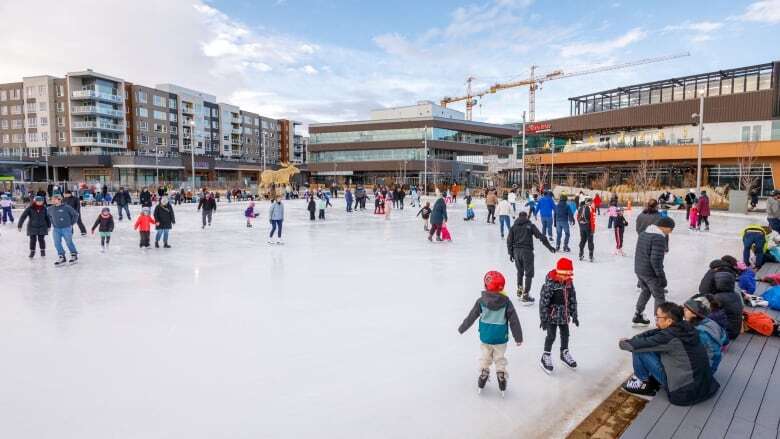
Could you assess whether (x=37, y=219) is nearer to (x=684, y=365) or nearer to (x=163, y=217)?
(x=163, y=217)

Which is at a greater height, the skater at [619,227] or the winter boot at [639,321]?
the skater at [619,227]

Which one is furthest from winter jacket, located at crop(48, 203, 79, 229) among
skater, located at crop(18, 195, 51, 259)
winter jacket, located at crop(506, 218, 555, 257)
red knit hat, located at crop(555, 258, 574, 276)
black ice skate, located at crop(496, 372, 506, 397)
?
red knit hat, located at crop(555, 258, 574, 276)

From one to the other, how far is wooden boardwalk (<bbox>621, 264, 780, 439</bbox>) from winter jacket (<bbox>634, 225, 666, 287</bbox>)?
129 cm

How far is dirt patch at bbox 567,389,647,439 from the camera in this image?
11.6 ft

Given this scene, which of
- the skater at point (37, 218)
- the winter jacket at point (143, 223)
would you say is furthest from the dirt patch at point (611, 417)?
the winter jacket at point (143, 223)

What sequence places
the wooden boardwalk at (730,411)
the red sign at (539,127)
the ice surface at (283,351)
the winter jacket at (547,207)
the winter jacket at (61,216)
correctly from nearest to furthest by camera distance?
the wooden boardwalk at (730,411) < the ice surface at (283,351) < the winter jacket at (61,216) < the winter jacket at (547,207) < the red sign at (539,127)

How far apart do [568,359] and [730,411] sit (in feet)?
4.62

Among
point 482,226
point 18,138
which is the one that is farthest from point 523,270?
point 18,138

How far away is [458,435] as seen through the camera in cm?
349

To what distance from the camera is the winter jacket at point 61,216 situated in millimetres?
10359

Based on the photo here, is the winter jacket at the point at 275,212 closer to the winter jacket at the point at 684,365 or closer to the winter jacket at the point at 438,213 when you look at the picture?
the winter jacket at the point at 438,213

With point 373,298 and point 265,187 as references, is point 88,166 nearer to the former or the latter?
point 265,187

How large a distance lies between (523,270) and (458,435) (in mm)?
4385

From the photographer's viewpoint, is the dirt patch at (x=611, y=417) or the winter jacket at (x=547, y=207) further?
the winter jacket at (x=547, y=207)
